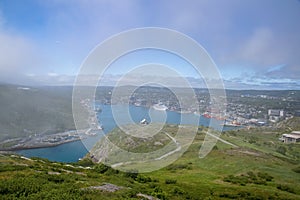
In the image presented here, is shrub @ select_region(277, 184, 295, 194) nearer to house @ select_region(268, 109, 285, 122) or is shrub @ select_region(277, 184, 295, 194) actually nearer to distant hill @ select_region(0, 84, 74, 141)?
house @ select_region(268, 109, 285, 122)

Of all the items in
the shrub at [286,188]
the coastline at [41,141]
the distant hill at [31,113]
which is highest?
the shrub at [286,188]

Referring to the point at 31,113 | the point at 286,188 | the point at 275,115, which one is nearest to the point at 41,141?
the point at 31,113

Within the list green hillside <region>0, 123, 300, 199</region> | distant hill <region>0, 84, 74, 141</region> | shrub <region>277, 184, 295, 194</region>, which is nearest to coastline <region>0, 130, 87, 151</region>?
distant hill <region>0, 84, 74, 141</region>

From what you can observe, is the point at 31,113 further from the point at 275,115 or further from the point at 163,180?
the point at 163,180

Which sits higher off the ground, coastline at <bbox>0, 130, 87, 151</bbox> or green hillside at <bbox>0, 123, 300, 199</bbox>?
green hillside at <bbox>0, 123, 300, 199</bbox>

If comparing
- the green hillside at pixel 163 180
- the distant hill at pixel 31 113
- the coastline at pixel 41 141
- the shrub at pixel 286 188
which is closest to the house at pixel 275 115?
the coastline at pixel 41 141

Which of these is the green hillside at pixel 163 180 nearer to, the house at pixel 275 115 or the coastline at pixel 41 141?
the coastline at pixel 41 141
